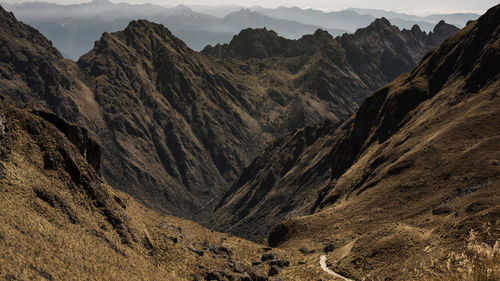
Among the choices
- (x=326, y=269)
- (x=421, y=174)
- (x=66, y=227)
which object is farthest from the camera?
(x=421, y=174)

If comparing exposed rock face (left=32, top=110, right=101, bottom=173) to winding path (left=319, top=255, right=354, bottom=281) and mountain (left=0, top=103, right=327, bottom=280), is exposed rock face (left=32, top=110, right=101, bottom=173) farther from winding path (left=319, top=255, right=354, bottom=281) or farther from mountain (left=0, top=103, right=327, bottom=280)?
winding path (left=319, top=255, right=354, bottom=281)

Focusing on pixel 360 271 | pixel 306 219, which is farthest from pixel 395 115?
pixel 360 271

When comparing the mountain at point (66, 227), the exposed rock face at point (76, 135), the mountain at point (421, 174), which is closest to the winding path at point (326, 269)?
the mountain at point (421, 174)

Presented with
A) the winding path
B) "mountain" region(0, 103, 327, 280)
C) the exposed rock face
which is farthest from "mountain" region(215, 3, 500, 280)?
the exposed rock face

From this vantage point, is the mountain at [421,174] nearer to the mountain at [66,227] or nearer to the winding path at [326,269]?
the winding path at [326,269]

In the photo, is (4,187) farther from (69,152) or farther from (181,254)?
(181,254)

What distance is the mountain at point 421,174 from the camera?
4338 cm

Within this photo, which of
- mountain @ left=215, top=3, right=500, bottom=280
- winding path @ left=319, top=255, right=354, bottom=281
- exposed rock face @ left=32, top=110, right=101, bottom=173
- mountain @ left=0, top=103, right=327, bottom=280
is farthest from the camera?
winding path @ left=319, top=255, right=354, bottom=281

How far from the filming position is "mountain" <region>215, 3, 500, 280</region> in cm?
4338

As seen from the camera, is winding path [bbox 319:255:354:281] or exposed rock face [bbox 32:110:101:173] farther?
winding path [bbox 319:255:354:281]

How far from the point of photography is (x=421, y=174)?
6900 centimetres

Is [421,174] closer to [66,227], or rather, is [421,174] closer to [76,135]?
[76,135]

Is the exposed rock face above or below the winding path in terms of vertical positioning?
above

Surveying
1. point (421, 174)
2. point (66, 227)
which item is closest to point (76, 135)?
point (66, 227)
